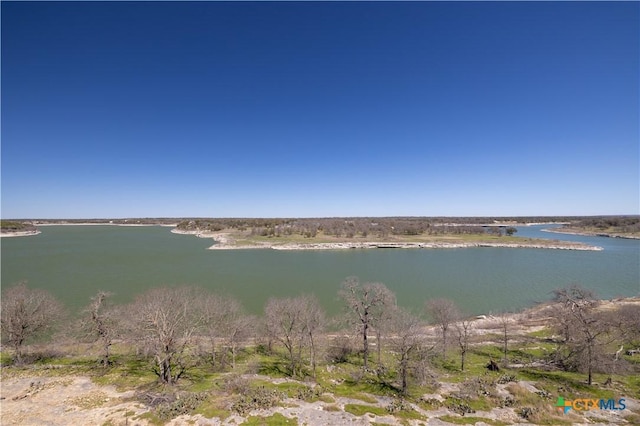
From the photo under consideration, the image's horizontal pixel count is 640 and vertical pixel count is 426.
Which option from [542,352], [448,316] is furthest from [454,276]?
[448,316]

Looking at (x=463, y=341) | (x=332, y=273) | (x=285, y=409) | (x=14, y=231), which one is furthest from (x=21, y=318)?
(x=14, y=231)

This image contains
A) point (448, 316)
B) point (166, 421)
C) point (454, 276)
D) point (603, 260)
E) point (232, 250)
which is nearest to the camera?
point (166, 421)

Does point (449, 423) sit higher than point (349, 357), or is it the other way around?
point (449, 423)

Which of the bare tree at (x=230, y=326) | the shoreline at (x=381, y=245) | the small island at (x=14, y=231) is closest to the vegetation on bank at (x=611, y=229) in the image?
the shoreline at (x=381, y=245)

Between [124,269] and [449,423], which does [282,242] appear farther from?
[449,423]

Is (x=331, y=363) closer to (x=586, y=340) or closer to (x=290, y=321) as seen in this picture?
(x=290, y=321)

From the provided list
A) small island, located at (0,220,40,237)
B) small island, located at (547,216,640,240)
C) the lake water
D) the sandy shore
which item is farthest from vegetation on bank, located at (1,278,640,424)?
small island, located at (0,220,40,237)
